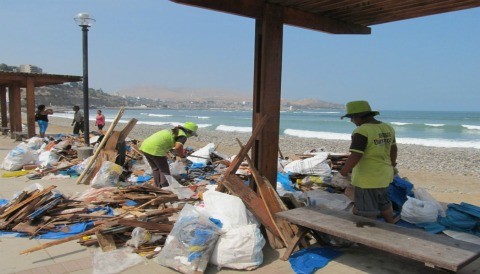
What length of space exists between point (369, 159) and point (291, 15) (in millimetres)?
2176

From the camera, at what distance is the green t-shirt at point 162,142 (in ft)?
22.3

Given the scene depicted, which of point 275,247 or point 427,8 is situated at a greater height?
point 427,8

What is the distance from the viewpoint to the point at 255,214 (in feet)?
14.6

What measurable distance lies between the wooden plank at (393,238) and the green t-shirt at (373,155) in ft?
1.48

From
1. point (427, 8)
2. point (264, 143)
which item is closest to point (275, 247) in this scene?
point (264, 143)

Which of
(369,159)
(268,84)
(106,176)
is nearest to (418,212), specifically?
(369,159)

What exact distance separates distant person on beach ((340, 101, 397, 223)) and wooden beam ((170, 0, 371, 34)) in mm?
1501

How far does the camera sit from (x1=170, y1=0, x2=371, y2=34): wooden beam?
4.42 metres

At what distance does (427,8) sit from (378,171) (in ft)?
6.95

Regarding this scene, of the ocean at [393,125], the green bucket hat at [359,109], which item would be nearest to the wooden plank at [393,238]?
the green bucket hat at [359,109]

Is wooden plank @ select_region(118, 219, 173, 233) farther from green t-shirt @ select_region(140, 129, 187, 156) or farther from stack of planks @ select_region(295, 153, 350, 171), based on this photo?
stack of planks @ select_region(295, 153, 350, 171)

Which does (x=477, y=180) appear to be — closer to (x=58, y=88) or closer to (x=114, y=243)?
(x=114, y=243)

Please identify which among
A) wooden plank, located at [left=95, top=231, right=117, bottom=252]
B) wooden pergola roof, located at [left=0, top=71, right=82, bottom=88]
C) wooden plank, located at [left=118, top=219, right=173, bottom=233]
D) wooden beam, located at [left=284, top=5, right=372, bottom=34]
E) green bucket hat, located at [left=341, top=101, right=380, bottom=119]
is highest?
wooden beam, located at [left=284, top=5, right=372, bottom=34]

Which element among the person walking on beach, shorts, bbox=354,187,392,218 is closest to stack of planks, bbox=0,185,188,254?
the person walking on beach
